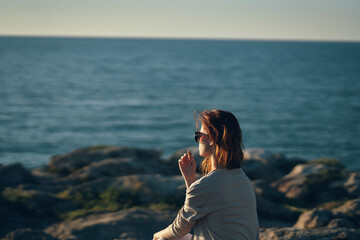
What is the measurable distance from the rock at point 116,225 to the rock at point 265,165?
14.4ft

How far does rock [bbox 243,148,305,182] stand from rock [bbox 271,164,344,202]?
1.00 metres

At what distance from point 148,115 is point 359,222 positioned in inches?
1378

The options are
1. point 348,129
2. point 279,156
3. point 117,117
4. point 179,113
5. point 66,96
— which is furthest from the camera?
point 66,96

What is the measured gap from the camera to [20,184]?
10070 millimetres

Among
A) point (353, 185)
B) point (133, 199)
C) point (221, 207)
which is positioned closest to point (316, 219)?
point (353, 185)

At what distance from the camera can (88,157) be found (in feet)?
40.2

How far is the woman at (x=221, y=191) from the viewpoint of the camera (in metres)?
3.12

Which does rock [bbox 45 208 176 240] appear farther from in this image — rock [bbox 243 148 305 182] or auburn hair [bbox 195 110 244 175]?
rock [bbox 243 148 305 182]

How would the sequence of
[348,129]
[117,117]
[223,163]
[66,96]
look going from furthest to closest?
[66,96]
[117,117]
[348,129]
[223,163]

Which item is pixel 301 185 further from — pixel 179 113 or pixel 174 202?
pixel 179 113

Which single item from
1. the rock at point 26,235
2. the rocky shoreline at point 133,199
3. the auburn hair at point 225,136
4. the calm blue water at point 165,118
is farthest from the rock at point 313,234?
the calm blue water at point 165,118

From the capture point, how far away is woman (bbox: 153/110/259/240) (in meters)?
3.12

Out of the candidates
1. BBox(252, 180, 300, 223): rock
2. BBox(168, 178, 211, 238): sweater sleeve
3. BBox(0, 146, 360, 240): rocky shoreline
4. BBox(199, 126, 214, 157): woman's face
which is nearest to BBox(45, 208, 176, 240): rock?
BBox(0, 146, 360, 240): rocky shoreline

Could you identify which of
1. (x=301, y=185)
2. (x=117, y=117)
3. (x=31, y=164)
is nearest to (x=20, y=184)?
(x=301, y=185)
